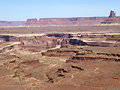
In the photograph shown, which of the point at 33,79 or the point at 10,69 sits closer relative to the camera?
the point at 33,79

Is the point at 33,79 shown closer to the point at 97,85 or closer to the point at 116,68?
the point at 97,85

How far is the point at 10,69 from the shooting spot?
4141 cm

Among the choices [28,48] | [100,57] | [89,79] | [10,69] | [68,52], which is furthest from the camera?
[28,48]

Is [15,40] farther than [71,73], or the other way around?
[15,40]

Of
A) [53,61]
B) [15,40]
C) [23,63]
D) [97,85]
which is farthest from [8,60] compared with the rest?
[15,40]

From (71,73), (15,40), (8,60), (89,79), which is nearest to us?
(89,79)

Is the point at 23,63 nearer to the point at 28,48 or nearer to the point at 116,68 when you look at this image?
the point at 116,68

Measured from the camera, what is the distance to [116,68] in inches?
1551

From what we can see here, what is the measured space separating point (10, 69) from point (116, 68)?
1670 centimetres

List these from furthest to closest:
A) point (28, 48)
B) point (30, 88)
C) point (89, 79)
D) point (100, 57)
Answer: point (28, 48), point (100, 57), point (89, 79), point (30, 88)

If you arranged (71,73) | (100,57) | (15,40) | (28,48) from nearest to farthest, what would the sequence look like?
(71,73) < (100,57) < (28,48) < (15,40)

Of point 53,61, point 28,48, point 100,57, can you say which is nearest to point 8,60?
point 53,61

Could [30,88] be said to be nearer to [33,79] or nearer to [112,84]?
[33,79]

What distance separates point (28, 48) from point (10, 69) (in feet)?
147
